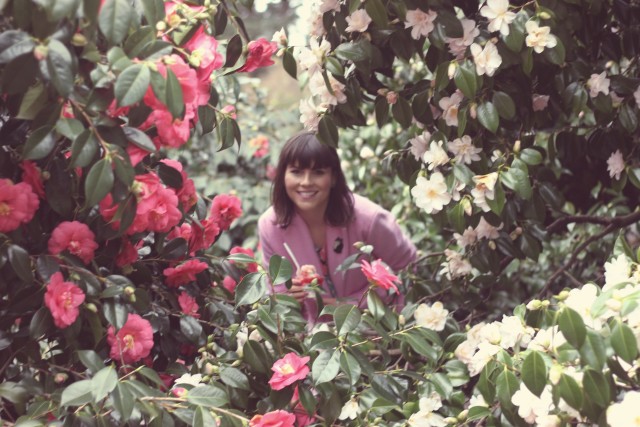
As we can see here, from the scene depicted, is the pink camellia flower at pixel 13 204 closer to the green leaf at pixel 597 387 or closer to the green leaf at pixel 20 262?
the green leaf at pixel 20 262

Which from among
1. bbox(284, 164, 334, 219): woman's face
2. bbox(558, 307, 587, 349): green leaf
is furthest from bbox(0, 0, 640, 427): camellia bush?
bbox(284, 164, 334, 219): woman's face

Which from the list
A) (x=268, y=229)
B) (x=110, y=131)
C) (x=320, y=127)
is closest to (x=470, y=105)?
(x=320, y=127)

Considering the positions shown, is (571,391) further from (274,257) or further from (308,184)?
(308,184)

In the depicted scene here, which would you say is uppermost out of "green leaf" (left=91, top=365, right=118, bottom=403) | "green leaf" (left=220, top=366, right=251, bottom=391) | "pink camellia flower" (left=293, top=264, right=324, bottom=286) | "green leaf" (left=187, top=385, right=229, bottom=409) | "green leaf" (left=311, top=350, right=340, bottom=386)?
"green leaf" (left=91, top=365, right=118, bottom=403)

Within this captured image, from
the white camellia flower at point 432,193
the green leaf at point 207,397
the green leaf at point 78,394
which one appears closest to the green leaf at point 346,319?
the green leaf at point 207,397

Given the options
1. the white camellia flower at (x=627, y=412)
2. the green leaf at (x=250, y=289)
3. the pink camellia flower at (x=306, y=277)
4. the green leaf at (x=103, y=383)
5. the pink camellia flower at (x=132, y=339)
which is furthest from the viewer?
the pink camellia flower at (x=306, y=277)

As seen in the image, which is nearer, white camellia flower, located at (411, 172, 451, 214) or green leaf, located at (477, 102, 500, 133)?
green leaf, located at (477, 102, 500, 133)

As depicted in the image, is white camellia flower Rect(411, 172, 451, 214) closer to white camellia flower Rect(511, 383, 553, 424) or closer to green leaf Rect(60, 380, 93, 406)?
white camellia flower Rect(511, 383, 553, 424)

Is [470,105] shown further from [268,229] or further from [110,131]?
[268,229]

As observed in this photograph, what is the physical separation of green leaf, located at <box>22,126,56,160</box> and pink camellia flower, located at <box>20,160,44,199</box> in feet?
0.60

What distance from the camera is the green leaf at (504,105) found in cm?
172

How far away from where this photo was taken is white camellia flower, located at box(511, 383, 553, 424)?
1.29 meters

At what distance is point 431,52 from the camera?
1.84 metres

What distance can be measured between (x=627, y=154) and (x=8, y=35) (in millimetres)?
1492
